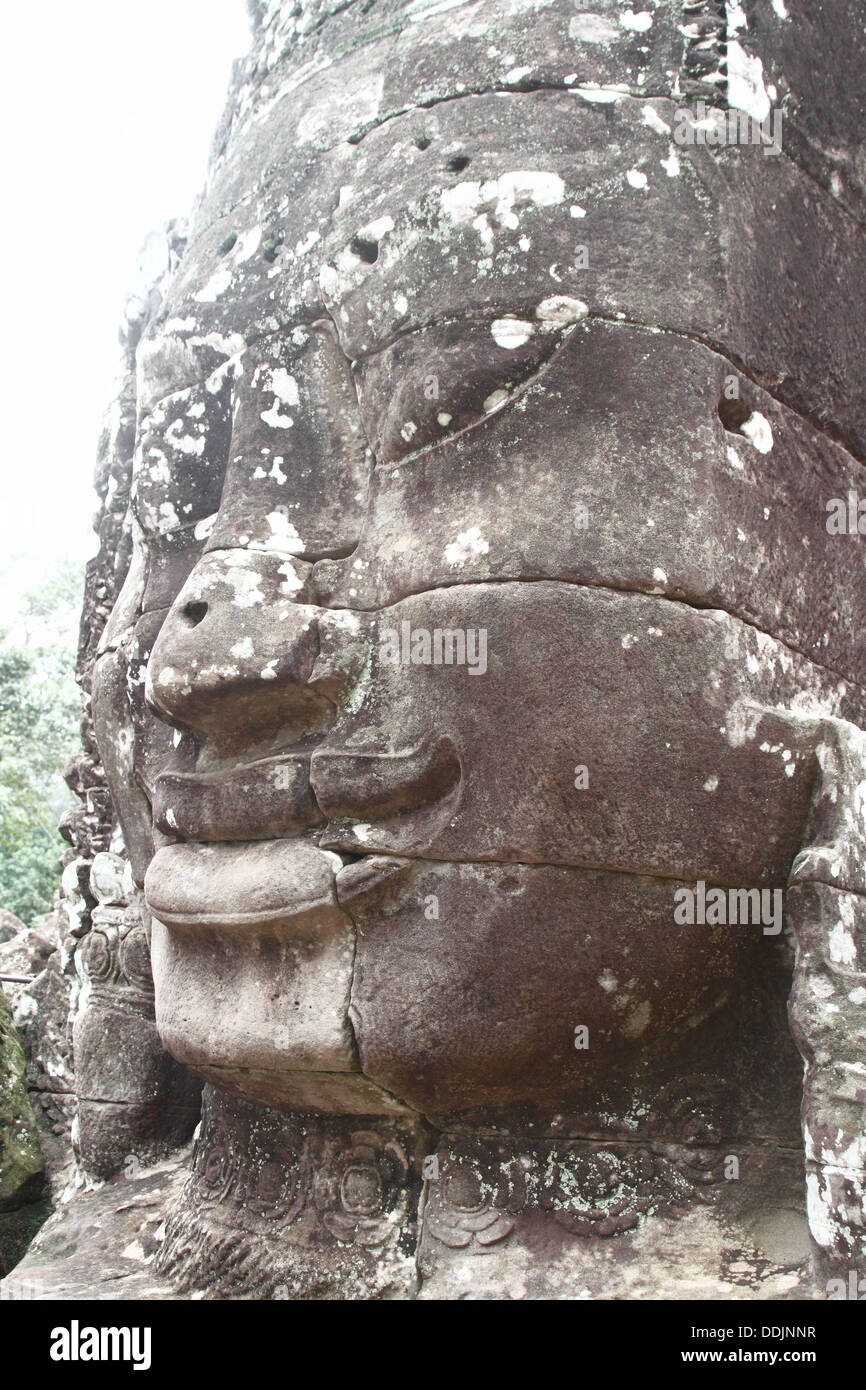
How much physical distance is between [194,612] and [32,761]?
15.5 meters

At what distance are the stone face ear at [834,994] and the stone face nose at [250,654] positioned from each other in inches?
42.4

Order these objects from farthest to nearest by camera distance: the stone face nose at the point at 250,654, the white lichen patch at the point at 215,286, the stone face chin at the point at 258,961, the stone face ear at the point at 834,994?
the white lichen patch at the point at 215,286 < the stone face nose at the point at 250,654 < the stone face chin at the point at 258,961 < the stone face ear at the point at 834,994

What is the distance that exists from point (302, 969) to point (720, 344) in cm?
168

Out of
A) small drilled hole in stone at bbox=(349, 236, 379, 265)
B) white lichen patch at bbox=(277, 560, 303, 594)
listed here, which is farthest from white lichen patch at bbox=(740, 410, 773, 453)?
white lichen patch at bbox=(277, 560, 303, 594)

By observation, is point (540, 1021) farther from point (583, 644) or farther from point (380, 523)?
point (380, 523)

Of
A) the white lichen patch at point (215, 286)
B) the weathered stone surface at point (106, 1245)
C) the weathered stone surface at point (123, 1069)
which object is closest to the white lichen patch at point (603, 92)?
the white lichen patch at point (215, 286)

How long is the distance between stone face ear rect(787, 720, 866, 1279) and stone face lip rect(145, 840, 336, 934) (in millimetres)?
988

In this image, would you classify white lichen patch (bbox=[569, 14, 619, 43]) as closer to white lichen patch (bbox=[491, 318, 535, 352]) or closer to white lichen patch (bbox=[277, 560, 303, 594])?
white lichen patch (bbox=[491, 318, 535, 352])

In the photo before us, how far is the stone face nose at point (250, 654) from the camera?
2.64m

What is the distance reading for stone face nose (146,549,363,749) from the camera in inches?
104

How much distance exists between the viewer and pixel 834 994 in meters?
2.28

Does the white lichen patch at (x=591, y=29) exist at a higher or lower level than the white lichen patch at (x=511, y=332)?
higher

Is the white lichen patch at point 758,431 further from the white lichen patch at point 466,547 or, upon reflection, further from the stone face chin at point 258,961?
the stone face chin at point 258,961

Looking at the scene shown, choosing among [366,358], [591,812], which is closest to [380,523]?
[366,358]
